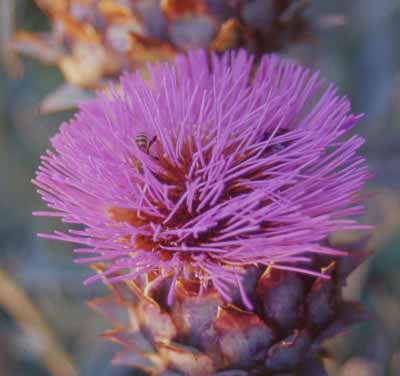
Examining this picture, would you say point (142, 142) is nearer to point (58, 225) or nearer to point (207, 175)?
point (207, 175)

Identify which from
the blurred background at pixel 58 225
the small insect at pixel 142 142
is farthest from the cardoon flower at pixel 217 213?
the blurred background at pixel 58 225

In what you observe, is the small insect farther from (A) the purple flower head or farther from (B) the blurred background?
(B) the blurred background

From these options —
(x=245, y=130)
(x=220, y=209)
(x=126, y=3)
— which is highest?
(x=126, y=3)

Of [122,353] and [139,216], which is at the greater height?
[139,216]

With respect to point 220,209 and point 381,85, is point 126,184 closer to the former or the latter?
point 220,209

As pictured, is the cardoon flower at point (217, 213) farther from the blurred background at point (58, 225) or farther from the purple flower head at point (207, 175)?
A: the blurred background at point (58, 225)

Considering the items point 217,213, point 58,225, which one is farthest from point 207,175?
point 58,225

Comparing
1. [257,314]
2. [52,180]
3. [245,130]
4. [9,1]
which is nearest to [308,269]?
[257,314]
